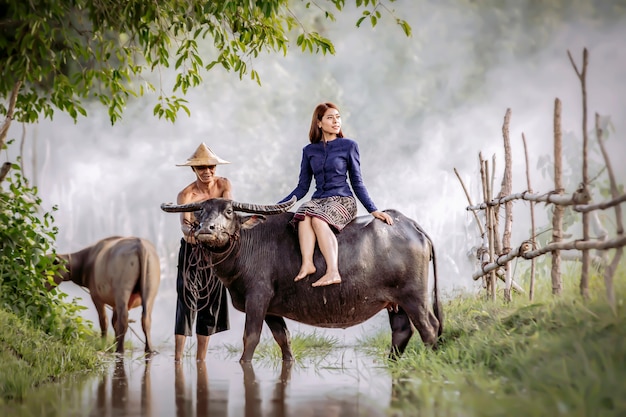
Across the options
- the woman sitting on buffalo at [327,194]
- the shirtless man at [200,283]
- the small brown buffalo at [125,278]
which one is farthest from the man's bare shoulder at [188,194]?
the small brown buffalo at [125,278]

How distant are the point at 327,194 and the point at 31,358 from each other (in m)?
2.27

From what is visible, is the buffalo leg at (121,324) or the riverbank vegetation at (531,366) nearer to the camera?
the riverbank vegetation at (531,366)

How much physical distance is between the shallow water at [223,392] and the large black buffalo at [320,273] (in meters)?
0.40

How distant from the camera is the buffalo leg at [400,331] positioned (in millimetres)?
5176

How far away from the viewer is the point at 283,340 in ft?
18.0

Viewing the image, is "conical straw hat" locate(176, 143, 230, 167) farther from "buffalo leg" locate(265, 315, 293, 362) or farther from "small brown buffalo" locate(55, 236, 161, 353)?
"small brown buffalo" locate(55, 236, 161, 353)

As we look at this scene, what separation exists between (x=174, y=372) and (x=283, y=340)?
0.87 m

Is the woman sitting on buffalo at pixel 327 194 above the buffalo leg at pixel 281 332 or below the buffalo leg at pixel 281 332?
above

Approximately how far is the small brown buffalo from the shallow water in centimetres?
181

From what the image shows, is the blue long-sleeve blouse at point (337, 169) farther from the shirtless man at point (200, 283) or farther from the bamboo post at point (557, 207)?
the bamboo post at point (557, 207)

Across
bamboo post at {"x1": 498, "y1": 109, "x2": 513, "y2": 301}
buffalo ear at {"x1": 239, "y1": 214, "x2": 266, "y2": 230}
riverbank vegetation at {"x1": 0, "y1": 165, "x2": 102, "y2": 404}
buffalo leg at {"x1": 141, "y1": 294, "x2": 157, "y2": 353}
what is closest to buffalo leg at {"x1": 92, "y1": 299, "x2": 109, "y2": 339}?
buffalo leg at {"x1": 141, "y1": 294, "x2": 157, "y2": 353}

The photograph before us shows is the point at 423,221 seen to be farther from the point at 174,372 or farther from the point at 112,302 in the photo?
the point at 174,372

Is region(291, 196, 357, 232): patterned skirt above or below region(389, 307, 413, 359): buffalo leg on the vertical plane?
above

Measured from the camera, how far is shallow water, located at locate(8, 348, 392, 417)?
3.18 metres
